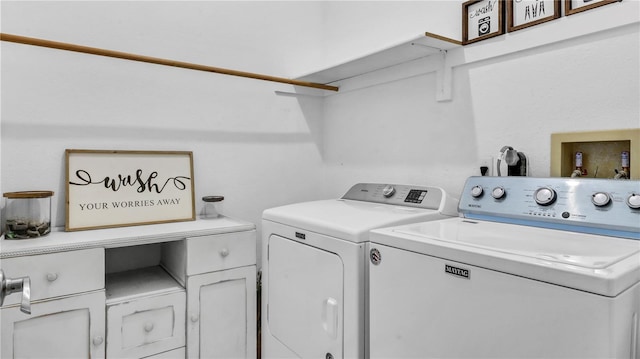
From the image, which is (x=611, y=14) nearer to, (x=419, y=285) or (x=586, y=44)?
(x=586, y=44)

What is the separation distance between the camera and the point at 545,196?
1251 millimetres

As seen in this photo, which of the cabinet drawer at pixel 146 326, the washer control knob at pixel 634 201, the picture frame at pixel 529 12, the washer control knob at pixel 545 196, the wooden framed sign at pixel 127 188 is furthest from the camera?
the wooden framed sign at pixel 127 188

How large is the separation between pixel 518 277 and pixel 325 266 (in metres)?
0.70

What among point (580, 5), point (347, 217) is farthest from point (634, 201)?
point (347, 217)

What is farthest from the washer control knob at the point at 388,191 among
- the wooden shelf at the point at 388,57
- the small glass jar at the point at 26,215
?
the small glass jar at the point at 26,215

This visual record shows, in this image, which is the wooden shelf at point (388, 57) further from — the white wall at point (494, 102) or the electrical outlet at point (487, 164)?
the electrical outlet at point (487, 164)

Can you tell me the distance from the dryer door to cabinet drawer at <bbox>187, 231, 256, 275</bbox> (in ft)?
0.57

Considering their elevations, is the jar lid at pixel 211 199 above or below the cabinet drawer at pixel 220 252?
above

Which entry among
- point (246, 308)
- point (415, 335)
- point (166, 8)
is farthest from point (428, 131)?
point (166, 8)

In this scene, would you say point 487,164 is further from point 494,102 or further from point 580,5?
point 580,5

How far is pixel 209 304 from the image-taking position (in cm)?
178

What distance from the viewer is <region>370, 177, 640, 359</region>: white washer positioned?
2.53ft

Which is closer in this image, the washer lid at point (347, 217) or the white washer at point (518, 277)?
the white washer at point (518, 277)

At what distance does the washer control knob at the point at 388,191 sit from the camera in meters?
1.87
